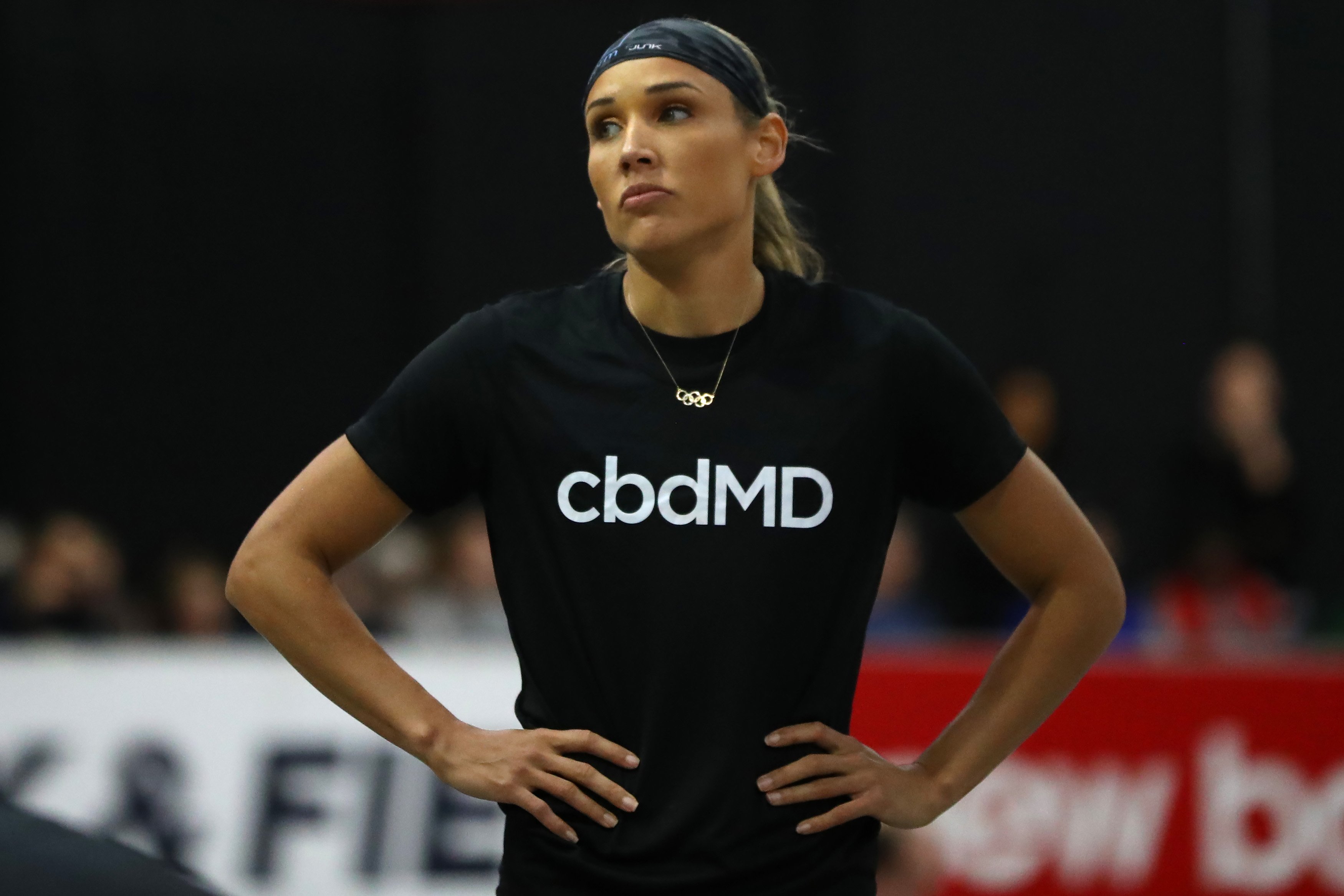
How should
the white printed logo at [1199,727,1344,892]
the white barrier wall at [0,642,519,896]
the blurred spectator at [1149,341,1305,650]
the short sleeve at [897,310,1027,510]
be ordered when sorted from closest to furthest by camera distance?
the short sleeve at [897,310,1027,510] → the white printed logo at [1199,727,1344,892] → the white barrier wall at [0,642,519,896] → the blurred spectator at [1149,341,1305,650]

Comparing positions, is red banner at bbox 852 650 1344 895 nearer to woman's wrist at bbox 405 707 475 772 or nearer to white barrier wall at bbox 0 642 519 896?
white barrier wall at bbox 0 642 519 896

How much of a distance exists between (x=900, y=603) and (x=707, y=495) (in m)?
3.57

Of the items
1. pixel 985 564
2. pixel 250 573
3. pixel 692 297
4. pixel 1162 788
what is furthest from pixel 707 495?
pixel 985 564

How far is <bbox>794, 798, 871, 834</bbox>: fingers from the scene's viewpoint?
199cm

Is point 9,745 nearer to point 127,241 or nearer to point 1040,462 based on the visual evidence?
point 1040,462

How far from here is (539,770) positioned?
2.01 metres

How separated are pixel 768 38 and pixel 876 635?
4.10 m

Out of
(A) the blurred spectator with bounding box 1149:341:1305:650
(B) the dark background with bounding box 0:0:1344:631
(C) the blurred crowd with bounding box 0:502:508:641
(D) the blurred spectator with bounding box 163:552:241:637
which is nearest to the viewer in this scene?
(A) the blurred spectator with bounding box 1149:341:1305:650

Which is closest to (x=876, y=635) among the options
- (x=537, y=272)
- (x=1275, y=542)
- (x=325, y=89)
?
(x=1275, y=542)

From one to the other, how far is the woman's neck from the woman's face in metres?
0.04

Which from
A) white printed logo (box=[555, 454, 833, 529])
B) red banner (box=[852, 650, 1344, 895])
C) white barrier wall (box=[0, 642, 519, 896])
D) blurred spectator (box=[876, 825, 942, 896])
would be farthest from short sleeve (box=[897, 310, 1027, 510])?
white barrier wall (box=[0, 642, 519, 896])

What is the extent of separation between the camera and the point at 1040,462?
85.9 inches

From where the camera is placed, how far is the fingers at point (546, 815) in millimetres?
1989

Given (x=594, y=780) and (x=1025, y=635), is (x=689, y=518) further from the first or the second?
(x=1025, y=635)
